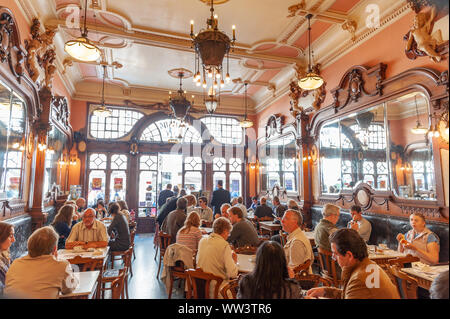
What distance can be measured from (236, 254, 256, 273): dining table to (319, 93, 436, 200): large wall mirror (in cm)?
268

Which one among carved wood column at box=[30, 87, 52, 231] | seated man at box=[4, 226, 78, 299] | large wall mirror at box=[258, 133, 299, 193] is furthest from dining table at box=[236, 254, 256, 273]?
large wall mirror at box=[258, 133, 299, 193]

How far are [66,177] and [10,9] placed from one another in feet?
18.1

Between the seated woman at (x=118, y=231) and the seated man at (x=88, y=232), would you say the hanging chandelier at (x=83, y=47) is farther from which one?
the seated woman at (x=118, y=231)

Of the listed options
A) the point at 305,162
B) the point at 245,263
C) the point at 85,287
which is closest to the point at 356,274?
the point at 245,263

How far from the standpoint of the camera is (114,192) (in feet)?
31.8

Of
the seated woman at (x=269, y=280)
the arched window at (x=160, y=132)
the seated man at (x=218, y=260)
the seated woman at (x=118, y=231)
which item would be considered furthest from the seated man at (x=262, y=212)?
the seated woman at (x=269, y=280)

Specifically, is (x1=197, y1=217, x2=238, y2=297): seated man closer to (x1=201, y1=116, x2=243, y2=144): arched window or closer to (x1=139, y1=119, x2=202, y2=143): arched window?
(x1=139, y1=119, x2=202, y2=143): arched window

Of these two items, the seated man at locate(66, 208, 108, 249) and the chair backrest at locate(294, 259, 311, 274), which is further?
the seated man at locate(66, 208, 108, 249)

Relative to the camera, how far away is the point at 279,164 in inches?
350

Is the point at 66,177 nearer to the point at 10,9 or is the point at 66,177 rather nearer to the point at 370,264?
the point at 10,9

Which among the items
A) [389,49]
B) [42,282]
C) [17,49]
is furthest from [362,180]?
[17,49]

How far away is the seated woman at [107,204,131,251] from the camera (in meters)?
4.67

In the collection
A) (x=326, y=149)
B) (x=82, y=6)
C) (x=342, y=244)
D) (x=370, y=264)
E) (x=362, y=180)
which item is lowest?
(x=370, y=264)

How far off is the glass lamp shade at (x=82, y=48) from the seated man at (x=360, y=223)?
15.2 ft
